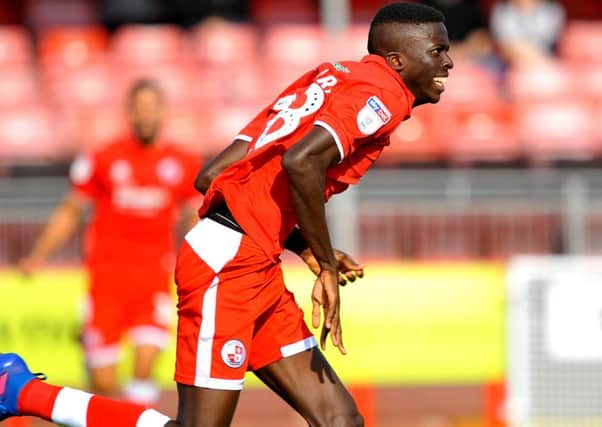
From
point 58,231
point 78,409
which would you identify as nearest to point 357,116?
point 78,409

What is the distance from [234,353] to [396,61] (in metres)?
1.24

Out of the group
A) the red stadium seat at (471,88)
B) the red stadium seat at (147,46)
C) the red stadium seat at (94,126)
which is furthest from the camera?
the red stadium seat at (147,46)

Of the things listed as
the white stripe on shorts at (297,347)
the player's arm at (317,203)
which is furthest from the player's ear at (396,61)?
the white stripe on shorts at (297,347)

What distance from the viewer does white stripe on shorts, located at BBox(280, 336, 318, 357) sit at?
215 inches

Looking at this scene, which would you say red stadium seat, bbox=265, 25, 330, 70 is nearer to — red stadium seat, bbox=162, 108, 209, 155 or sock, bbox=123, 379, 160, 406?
red stadium seat, bbox=162, 108, 209, 155

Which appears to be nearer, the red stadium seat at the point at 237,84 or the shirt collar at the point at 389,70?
the shirt collar at the point at 389,70

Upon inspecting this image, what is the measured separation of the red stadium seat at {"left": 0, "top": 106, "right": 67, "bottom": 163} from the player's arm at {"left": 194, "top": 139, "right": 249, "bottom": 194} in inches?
264

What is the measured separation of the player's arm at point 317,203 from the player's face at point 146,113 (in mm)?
4043

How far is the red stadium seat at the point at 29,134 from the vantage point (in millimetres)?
12414

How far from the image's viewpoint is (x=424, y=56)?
5246 mm

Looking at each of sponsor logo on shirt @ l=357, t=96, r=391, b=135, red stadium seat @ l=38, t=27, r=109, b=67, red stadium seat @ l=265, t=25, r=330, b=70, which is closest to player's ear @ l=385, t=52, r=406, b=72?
sponsor logo on shirt @ l=357, t=96, r=391, b=135

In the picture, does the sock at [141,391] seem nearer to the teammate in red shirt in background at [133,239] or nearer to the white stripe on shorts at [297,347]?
A: the teammate in red shirt in background at [133,239]

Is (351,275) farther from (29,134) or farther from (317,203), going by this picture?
(29,134)

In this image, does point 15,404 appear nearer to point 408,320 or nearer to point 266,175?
point 266,175
